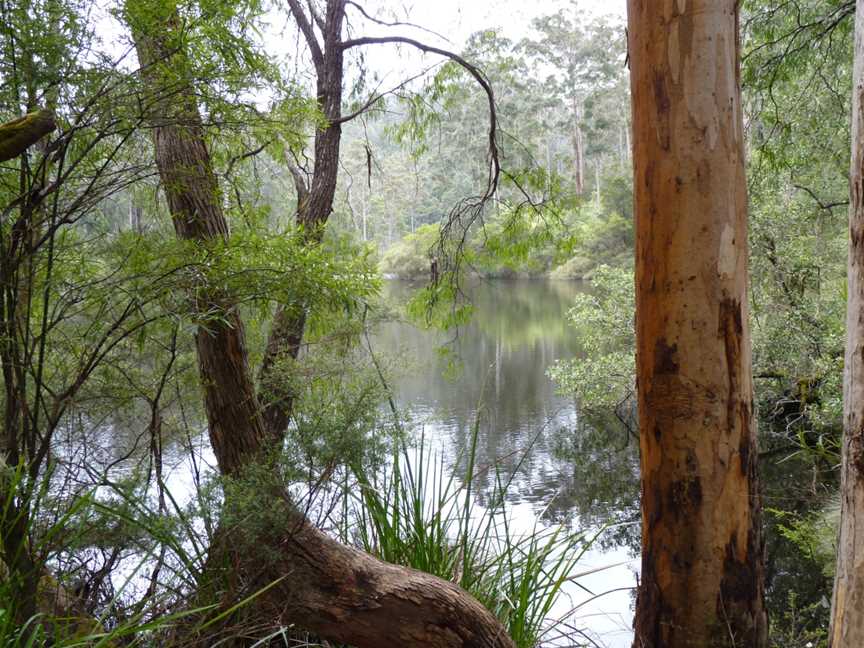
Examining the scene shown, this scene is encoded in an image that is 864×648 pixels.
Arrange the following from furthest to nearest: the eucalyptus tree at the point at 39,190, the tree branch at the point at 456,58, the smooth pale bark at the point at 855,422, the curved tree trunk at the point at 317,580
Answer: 1. the tree branch at the point at 456,58
2. the curved tree trunk at the point at 317,580
3. the eucalyptus tree at the point at 39,190
4. the smooth pale bark at the point at 855,422

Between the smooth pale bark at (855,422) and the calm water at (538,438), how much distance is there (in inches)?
36.0

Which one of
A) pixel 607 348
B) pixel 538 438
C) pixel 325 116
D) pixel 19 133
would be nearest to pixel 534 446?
pixel 538 438

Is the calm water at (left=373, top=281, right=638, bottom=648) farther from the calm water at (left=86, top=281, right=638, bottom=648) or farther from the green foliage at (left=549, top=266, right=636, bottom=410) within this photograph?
the green foliage at (left=549, top=266, right=636, bottom=410)

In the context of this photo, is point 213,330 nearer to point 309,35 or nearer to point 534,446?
point 309,35

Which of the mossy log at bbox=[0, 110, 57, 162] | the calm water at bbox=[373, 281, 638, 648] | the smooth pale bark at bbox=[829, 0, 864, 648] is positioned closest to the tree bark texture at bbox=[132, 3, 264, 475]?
the calm water at bbox=[373, 281, 638, 648]

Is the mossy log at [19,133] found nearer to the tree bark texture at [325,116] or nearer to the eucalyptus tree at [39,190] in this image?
the eucalyptus tree at [39,190]

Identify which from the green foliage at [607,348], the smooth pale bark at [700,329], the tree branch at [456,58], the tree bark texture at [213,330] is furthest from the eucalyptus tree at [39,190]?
the green foliage at [607,348]

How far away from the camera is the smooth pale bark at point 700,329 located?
1.74m

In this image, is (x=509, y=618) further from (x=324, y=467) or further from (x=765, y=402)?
(x=765, y=402)

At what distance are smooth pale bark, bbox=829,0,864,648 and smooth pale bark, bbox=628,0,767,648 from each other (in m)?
0.57

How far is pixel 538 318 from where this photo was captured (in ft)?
44.8

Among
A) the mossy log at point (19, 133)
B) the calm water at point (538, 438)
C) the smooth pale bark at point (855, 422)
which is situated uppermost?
the mossy log at point (19, 133)

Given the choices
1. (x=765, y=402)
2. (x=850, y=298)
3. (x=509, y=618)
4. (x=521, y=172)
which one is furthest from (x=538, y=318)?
(x=850, y=298)

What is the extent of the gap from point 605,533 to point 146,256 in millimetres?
3863
